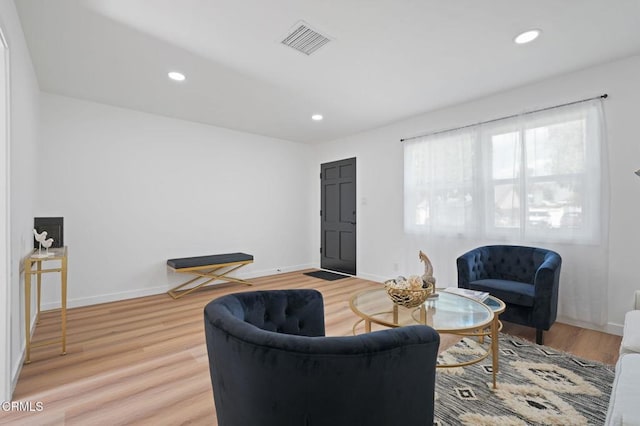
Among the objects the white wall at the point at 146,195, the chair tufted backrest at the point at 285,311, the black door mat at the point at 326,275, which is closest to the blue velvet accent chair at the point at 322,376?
the chair tufted backrest at the point at 285,311

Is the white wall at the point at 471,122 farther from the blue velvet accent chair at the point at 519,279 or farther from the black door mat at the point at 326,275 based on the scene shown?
the blue velvet accent chair at the point at 519,279

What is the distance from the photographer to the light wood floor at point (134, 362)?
5.64 ft

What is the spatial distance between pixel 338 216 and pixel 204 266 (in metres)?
2.61

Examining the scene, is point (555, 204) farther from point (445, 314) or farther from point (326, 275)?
point (326, 275)

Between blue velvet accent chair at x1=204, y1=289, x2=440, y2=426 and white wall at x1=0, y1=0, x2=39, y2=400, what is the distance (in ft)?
5.95

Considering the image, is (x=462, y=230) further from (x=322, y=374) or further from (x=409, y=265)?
(x=322, y=374)

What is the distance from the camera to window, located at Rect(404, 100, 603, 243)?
2908 millimetres

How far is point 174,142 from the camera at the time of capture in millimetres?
4395

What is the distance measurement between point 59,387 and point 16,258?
3.05 ft

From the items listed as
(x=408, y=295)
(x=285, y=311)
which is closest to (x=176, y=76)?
(x=285, y=311)

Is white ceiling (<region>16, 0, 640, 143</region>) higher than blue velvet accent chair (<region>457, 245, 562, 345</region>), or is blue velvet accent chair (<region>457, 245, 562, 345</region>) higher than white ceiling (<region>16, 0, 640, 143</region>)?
white ceiling (<region>16, 0, 640, 143</region>)

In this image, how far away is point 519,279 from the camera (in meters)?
3.14

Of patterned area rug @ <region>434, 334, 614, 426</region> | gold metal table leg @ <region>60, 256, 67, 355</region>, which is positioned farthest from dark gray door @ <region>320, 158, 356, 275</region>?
gold metal table leg @ <region>60, 256, 67, 355</region>

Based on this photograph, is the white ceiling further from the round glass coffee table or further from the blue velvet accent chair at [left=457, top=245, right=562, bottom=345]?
the round glass coffee table
